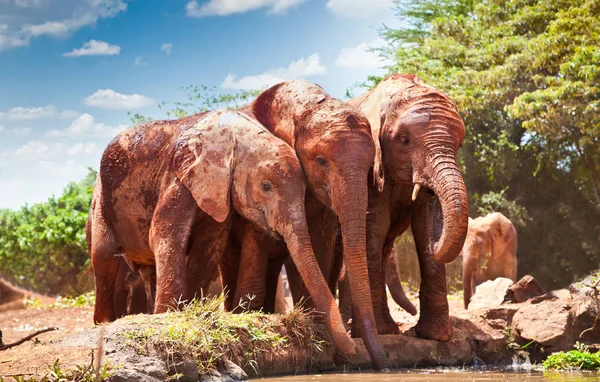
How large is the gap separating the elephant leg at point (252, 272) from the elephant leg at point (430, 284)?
181cm

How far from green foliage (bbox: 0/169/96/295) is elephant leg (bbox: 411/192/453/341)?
58.7 ft

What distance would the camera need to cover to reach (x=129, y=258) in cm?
1151

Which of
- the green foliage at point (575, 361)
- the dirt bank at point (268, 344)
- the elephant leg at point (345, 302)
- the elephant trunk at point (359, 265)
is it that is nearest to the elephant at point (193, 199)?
the elephant trunk at point (359, 265)

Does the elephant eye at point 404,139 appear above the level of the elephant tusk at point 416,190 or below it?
above

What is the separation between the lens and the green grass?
7.48m

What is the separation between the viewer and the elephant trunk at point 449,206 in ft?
29.7

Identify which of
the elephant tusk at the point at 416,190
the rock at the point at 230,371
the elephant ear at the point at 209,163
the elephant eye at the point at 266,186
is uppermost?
the elephant ear at the point at 209,163

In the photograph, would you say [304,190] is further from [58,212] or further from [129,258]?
[58,212]

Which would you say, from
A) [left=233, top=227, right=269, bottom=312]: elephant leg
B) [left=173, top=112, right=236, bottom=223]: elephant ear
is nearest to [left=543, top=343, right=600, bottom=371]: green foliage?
[left=233, top=227, right=269, bottom=312]: elephant leg

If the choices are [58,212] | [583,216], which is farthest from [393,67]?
[58,212]

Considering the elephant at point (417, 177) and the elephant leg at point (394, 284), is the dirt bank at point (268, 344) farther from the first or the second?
the elephant leg at point (394, 284)

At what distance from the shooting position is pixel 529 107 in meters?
21.5

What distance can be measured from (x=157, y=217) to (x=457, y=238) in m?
3.22

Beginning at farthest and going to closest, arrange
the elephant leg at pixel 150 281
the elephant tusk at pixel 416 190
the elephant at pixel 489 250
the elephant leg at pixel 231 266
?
the elephant at pixel 489 250 → the elephant leg at pixel 150 281 → the elephant leg at pixel 231 266 → the elephant tusk at pixel 416 190
